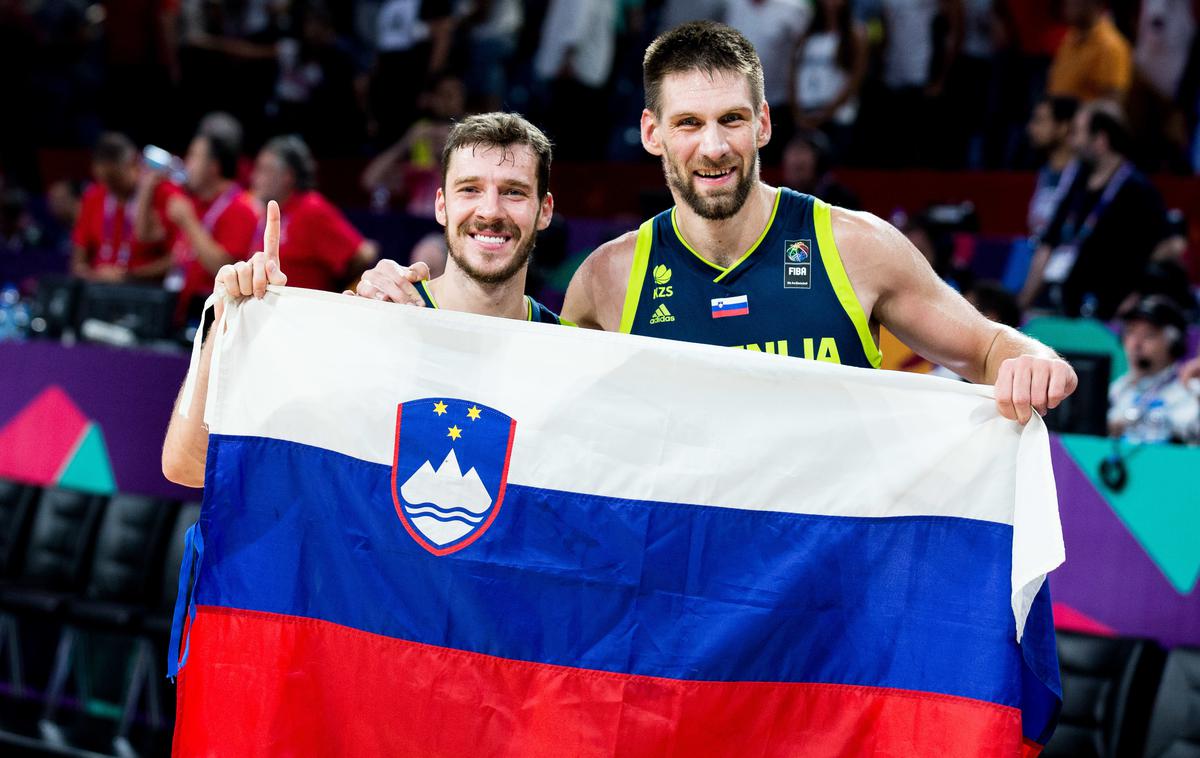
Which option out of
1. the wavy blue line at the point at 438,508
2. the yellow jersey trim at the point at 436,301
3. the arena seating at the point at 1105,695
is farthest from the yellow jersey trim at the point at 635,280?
the arena seating at the point at 1105,695

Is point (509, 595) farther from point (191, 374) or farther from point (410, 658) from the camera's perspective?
point (191, 374)

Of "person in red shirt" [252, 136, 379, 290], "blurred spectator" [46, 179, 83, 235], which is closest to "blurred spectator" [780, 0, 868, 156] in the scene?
"person in red shirt" [252, 136, 379, 290]

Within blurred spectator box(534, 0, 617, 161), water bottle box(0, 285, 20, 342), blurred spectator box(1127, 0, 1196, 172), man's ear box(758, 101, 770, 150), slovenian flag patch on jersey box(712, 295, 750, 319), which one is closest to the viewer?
man's ear box(758, 101, 770, 150)

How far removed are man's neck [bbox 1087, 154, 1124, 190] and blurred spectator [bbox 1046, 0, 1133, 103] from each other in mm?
1167

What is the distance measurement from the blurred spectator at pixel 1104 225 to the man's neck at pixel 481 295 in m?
4.49

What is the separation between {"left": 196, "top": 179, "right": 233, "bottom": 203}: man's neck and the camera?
7973 millimetres

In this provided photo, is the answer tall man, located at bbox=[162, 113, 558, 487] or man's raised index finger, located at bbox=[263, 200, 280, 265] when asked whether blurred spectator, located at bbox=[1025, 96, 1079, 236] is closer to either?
tall man, located at bbox=[162, 113, 558, 487]

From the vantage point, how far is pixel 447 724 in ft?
10.0

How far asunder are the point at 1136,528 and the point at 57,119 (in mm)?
10262

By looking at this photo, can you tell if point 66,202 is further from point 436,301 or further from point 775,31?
point 436,301

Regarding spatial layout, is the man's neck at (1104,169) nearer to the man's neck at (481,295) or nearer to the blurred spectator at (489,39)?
the blurred spectator at (489,39)

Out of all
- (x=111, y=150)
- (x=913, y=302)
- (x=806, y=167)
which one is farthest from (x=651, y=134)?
(x=111, y=150)

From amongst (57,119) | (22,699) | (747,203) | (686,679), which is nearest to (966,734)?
(686,679)

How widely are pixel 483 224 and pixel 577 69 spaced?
273 inches
